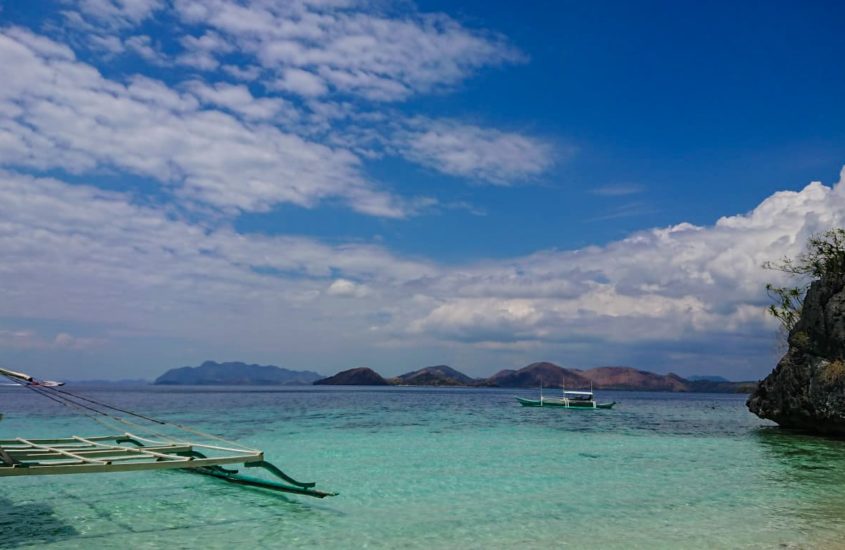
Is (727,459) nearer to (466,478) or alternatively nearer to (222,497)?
(466,478)

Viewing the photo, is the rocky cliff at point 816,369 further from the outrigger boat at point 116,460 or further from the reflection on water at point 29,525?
the reflection on water at point 29,525

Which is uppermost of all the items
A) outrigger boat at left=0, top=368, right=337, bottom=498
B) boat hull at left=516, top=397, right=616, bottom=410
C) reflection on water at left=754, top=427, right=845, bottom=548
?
outrigger boat at left=0, top=368, right=337, bottom=498

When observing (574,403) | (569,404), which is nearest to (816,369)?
(569,404)

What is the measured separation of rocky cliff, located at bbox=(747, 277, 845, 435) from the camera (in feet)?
→ 95.0

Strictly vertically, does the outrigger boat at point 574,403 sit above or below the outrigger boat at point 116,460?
below

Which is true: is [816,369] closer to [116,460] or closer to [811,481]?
[811,481]

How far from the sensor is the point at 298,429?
3366cm

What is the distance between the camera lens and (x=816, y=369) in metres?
30.2

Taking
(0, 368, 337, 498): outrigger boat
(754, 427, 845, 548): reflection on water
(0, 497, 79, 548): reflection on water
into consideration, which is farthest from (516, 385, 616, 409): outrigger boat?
(0, 497, 79, 548): reflection on water

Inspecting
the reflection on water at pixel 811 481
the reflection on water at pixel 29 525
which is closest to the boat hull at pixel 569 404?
the reflection on water at pixel 811 481

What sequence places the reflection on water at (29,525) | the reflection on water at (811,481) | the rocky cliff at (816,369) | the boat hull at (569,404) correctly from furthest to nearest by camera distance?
1. the boat hull at (569,404)
2. the rocky cliff at (816,369)
3. the reflection on water at (811,481)
4. the reflection on water at (29,525)

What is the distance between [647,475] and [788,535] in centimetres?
726

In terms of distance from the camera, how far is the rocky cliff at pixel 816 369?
29.0 metres

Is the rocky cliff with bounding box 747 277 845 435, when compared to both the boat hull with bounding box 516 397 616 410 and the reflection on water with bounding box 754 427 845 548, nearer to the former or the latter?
the reflection on water with bounding box 754 427 845 548
